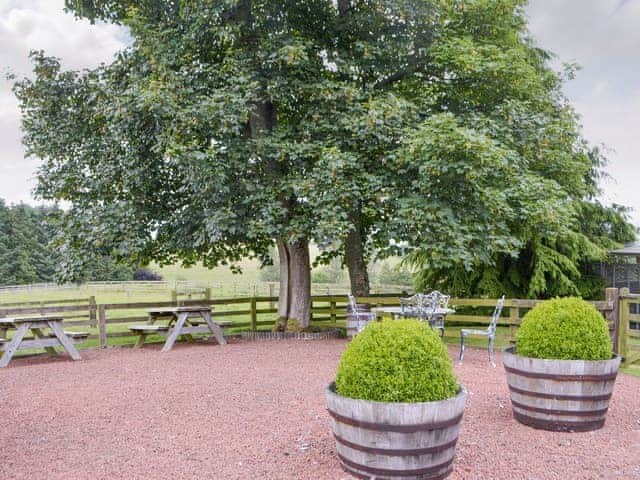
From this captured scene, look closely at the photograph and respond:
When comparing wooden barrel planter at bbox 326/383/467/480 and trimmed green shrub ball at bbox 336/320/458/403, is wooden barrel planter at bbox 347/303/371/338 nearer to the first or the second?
trimmed green shrub ball at bbox 336/320/458/403

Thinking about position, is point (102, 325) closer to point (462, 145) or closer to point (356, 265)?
point (356, 265)

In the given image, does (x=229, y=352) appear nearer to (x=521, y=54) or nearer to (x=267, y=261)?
(x=267, y=261)

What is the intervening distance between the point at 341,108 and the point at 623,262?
10995mm

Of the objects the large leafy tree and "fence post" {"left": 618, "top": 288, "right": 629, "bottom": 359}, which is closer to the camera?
"fence post" {"left": 618, "top": 288, "right": 629, "bottom": 359}

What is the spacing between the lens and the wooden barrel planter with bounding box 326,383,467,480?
3.60m

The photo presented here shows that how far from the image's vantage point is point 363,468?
3738 millimetres

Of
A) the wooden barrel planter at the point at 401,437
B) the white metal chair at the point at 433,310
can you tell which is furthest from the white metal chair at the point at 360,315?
the wooden barrel planter at the point at 401,437

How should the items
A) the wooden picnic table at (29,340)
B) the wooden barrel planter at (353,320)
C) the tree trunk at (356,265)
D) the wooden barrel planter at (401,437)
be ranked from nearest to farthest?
the wooden barrel planter at (401,437) < the wooden picnic table at (29,340) < the wooden barrel planter at (353,320) < the tree trunk at (356,265)

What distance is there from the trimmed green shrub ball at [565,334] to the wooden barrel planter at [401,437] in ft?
5.52

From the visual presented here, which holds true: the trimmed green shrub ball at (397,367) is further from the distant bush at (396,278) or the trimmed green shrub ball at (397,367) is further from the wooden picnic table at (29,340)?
the distant bush at (396,278)

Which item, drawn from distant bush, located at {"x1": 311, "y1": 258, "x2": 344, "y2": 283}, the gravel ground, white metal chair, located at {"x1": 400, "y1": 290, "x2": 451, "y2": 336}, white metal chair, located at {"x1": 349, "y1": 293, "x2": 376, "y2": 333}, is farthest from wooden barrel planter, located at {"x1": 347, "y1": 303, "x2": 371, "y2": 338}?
distant bush, located at {"x1": 311, "y1": 258, "x2": 344, "y2": 283}

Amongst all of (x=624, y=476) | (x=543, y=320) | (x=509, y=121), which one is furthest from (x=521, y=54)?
(x=624, y=476)

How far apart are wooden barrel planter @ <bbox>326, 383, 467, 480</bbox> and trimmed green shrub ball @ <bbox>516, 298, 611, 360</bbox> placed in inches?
66.3

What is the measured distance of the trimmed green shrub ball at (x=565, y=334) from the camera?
197 inches
